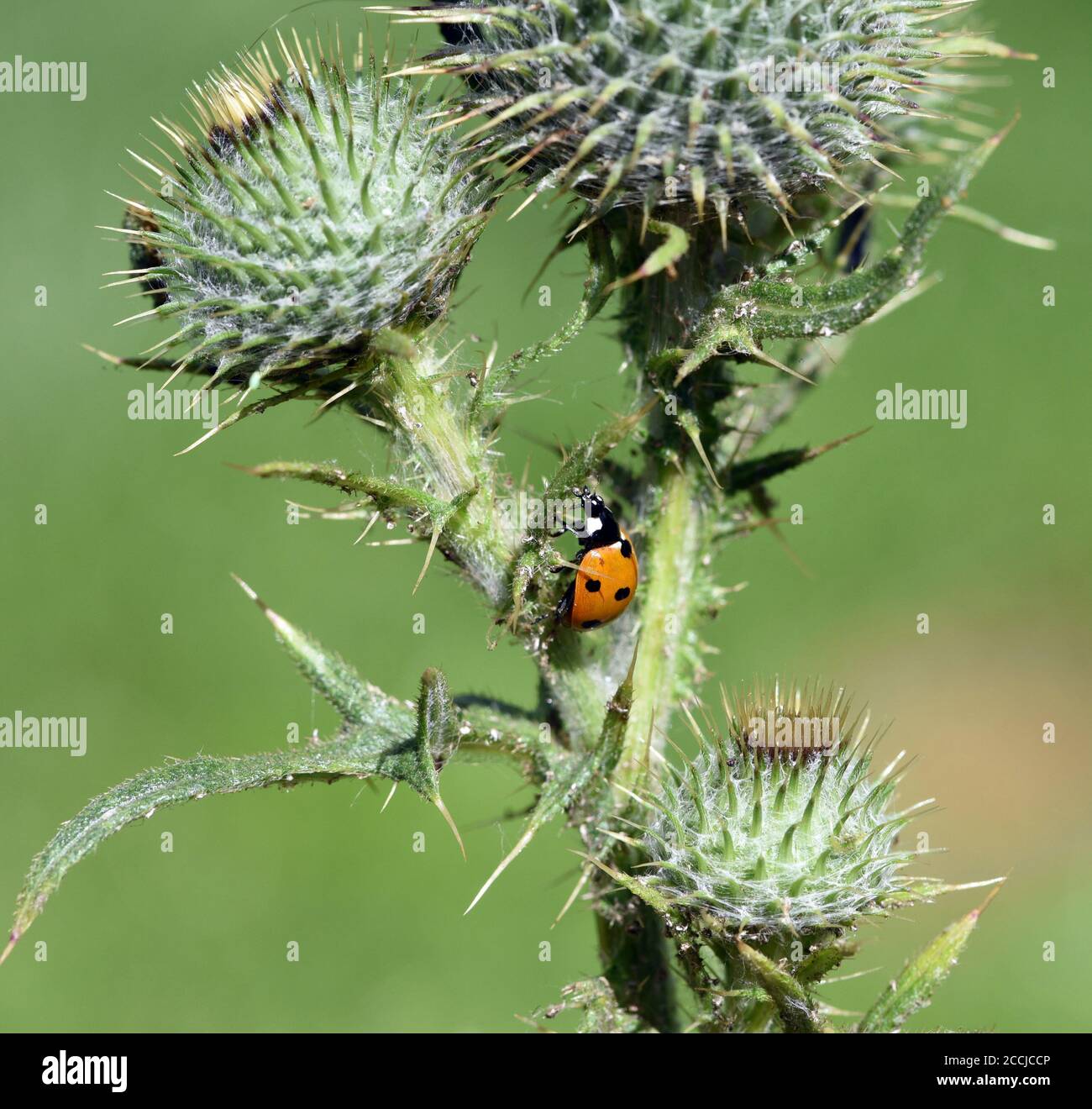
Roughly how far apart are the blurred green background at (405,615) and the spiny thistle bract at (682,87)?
2.94 m

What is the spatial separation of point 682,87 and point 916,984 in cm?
221

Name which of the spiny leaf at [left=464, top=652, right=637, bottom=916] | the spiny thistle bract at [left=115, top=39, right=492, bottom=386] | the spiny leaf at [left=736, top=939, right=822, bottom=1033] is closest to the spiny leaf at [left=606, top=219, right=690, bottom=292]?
the spiny thistle bract at [left=115, top=39, right=492, bottom=386]

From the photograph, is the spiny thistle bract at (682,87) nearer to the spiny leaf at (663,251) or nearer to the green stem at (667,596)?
the spiny leaf at (663,251)

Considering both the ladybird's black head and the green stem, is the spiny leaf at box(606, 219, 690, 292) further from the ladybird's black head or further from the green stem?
the green stem

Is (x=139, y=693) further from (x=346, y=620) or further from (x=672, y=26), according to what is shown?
(x=672, y=26)

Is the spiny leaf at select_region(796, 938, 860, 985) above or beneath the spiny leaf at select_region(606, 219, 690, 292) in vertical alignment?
beneath

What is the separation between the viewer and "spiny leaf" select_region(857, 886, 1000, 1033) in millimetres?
2727

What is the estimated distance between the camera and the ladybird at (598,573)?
2.93 metres

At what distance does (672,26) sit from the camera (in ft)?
8.54

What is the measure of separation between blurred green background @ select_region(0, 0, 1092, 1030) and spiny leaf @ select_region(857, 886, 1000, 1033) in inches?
125

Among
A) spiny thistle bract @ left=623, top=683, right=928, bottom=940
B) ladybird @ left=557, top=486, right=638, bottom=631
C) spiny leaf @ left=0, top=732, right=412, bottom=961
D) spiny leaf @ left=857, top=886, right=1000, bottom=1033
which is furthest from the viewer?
ladybird @ left=557, top=486, right=638, bottom=631

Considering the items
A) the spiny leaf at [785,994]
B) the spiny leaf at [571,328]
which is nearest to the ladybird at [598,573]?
the spiny leaf at [571,328]

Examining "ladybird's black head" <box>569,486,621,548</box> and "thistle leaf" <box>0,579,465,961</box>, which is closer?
"thistle leaf" <box>0,579,465,961</box>

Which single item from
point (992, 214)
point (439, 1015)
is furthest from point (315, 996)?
point (992, 214)
